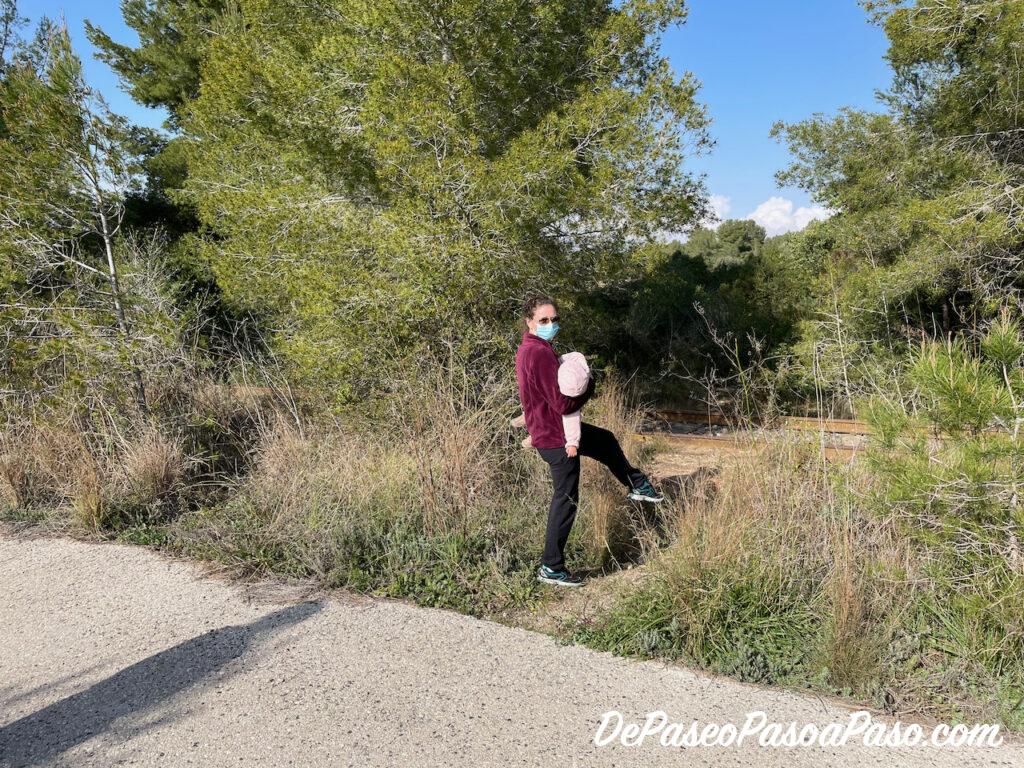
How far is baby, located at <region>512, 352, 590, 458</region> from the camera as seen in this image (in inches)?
169

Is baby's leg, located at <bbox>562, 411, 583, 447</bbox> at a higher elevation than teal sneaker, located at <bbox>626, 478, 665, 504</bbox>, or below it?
higher

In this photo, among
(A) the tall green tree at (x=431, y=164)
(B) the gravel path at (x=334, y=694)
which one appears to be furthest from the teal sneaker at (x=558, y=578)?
(A) the tall green tree at (x=431, y=164)

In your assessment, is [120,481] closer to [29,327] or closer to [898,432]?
[29,327]

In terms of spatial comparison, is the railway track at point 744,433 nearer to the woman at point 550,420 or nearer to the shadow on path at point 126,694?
the woman at point 550,420

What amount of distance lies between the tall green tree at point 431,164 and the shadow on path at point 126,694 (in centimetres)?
367

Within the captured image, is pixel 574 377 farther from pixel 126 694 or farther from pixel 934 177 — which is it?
pixel 934 177

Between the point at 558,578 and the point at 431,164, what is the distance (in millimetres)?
4602

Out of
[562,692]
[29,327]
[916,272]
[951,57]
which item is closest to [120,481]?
[29,327]

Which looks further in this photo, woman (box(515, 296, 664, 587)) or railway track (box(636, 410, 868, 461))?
railway track (box(636, 410, 868, 461))

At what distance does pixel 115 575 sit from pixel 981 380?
5.52 metres

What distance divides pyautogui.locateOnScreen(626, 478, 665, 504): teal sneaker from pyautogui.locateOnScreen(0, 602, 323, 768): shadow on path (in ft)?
7.40

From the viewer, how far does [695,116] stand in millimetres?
7789

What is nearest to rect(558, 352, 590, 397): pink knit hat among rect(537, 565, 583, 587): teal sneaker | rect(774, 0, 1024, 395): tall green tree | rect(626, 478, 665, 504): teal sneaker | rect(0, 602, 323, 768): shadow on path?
rect(626, 478, 665, 504): teal sneaker

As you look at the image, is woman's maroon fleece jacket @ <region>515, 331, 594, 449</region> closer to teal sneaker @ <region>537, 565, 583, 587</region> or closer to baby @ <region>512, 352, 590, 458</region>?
baby @ <region>512, 352, 590, 458</region>
